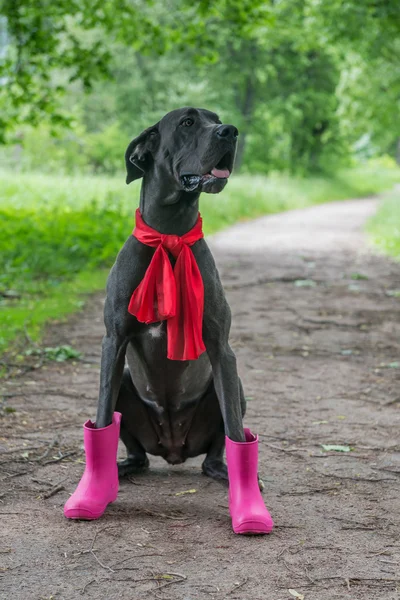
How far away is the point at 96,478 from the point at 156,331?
677 millimetres

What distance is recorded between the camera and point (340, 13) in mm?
17062

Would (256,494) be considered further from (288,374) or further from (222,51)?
(222,51)

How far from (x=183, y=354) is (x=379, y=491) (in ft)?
3.89

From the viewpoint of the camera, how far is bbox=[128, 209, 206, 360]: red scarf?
338cm

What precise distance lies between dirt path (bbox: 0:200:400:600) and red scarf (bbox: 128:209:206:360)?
0.75 metres

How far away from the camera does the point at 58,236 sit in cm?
1130

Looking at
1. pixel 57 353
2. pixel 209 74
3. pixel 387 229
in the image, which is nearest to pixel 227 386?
pixel 57 353

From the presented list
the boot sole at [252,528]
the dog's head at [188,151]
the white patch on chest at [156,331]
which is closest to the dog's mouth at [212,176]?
the dog's head at [188,151]

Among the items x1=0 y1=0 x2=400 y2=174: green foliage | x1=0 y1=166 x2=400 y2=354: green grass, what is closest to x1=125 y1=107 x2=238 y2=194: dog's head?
x1=0 y1=166 x2=400 y2=354: green grass

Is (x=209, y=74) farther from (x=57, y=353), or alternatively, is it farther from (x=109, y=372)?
(x=109, y=372)

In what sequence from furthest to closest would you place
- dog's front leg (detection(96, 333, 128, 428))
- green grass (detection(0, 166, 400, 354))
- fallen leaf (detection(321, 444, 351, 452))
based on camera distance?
green grass (detection(0, 166, 400, 354)) → fallen leaf (detection(321, 444, 351, 452)) → dog's front leg (detection(96, 333, 128, 428))

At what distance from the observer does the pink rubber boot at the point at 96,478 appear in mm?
3377

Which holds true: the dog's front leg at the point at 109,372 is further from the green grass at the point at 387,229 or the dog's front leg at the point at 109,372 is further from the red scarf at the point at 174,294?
the green grass at the point at 387,229

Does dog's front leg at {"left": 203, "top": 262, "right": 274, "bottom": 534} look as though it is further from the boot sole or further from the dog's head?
the dog's head
